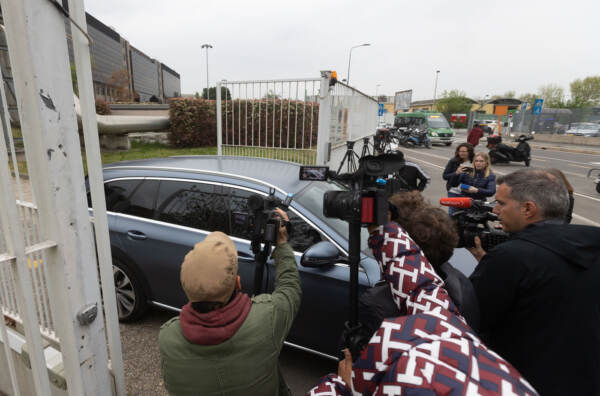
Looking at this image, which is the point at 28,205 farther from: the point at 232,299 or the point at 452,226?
the point at 452,226

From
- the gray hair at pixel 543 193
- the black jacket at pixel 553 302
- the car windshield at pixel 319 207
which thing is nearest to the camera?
the black jacket at pixel 553 302

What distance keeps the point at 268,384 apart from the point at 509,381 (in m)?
0.81

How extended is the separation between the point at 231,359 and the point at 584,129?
34.2 m

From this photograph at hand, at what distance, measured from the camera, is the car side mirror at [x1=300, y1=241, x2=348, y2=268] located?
2051 millimetres

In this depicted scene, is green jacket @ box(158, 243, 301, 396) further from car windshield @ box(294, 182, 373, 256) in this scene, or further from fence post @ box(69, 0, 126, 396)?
car windshield @ box(294, 182, 373, 256)

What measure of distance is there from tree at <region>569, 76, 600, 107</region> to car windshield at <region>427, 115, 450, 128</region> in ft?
122

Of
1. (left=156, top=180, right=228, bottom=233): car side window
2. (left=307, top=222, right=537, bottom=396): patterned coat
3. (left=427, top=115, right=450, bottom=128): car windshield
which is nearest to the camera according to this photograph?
(left=307, top=222, right=537, bottom=396): patterned coat

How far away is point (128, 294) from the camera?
285 centimetres

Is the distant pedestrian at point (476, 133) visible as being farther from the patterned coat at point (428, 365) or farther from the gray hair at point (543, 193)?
the patterned coat at point (428, 365)

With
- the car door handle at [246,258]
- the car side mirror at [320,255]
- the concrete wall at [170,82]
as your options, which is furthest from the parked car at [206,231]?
the concrete wall at [170,82]

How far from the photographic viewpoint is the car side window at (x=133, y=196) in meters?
2.81

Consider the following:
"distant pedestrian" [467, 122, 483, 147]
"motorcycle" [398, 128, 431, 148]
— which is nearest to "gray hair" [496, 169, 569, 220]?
"distant pedestrian" [467, 122, 483, 147]

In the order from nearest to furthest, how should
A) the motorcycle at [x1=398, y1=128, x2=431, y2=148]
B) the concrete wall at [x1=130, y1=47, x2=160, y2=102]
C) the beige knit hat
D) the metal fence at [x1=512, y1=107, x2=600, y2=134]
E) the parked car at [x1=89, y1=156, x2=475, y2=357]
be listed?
the beige knit hat → the parked car at [x1=89, y1=156, x2=475, y2=357] → the motorcycle at [x1=398, y1=128, x2=431, y2=148] → the metal fence at [x1=512, y1=107, x2=600, y2=134] → the concrete wall at [x1=130, y1=47, x2=160, y2=102]

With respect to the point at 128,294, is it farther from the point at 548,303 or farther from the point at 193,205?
the point at 548,303
